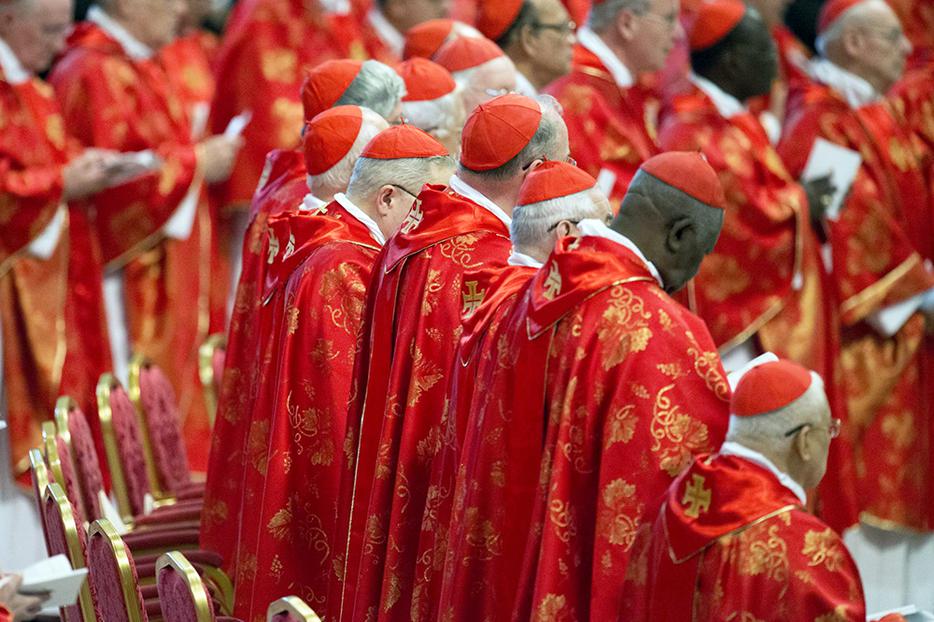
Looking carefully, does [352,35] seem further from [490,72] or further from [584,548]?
[584,548]

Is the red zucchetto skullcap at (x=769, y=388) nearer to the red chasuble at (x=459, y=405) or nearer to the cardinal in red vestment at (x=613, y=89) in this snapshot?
the red chasuble at (x=459, y=405)

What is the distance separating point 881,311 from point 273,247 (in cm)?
297

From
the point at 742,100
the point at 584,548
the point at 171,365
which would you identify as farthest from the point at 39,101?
the point at 584,548

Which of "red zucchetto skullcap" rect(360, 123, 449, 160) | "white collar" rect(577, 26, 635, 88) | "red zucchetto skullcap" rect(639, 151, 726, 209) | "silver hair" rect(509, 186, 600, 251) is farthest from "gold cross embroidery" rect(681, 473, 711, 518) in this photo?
"white collar" rect(577, 26, 635, 88)

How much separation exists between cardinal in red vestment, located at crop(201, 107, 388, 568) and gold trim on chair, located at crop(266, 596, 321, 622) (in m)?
1.30

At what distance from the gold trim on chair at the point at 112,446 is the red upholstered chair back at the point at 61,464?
336 mm

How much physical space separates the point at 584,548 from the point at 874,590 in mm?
3745

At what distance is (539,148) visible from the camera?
12.1ft

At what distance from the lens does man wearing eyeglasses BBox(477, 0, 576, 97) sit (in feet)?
18.6

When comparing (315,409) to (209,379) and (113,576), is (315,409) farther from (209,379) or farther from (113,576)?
(209,379)

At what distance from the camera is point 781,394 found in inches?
109

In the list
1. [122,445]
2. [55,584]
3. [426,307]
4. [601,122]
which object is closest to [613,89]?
[601,122]

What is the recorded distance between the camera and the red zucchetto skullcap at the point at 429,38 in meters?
5.74

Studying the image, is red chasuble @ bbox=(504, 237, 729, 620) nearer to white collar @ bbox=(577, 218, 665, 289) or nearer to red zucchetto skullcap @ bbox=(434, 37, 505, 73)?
white collar @ bbox=(577, 218, 665, 289)
